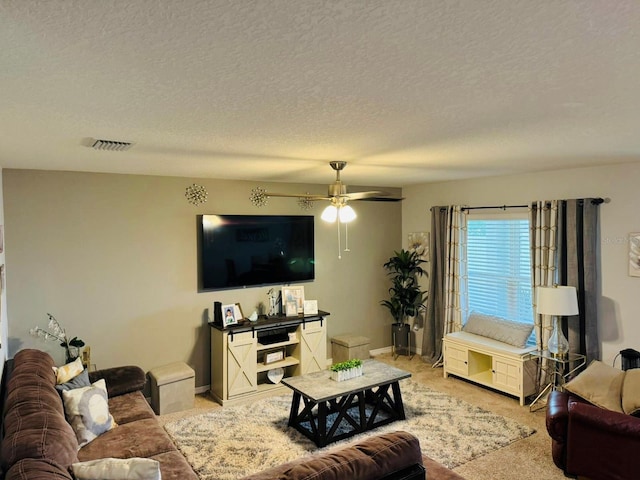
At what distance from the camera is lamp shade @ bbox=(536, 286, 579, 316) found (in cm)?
433

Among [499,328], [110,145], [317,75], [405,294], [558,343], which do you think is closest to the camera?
[317,75]

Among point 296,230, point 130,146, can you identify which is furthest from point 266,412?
point 130,146

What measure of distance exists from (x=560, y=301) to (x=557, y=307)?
0.07m

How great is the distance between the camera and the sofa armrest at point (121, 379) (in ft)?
13.2

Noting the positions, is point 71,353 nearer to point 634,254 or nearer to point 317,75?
point 317,75

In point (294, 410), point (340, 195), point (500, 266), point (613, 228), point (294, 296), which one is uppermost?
point (340, 195)

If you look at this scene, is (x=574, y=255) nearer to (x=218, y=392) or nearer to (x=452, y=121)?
(x=452, y=121)

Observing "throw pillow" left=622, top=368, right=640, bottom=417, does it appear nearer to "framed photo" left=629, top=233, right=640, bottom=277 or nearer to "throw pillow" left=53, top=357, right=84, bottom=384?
"framed photo" left=629, top=233, right=640, bottom=277

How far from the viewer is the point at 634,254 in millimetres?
4230

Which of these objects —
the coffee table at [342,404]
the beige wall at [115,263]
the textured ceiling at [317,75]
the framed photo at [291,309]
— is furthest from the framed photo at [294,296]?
the textured ceiling at [317,75]

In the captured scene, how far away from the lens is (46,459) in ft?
6.87

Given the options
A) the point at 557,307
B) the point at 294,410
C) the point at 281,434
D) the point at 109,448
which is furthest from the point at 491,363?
the point at 109,448

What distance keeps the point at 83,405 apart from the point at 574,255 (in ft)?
15.1

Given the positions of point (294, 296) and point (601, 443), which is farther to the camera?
point (294, 296)
